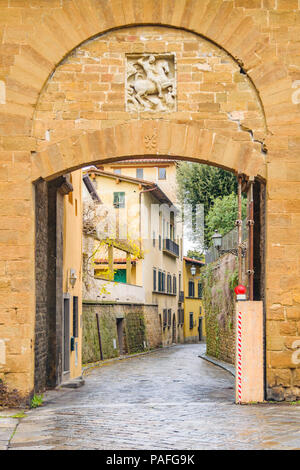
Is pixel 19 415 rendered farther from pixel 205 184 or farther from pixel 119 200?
pixel 119 200

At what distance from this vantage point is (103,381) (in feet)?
A: 52.6

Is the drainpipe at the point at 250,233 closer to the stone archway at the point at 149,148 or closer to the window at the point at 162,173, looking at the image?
the stone archway at the point at 149,148

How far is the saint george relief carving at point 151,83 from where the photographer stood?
10758 millimetres

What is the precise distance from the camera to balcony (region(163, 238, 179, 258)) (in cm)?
4308

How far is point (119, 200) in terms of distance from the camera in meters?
36.5

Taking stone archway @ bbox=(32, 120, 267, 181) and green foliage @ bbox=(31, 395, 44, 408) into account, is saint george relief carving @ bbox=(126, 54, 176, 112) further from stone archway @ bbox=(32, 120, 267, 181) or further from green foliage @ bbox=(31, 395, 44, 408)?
green foliage @ bbox=(31, 395, 44, 408)

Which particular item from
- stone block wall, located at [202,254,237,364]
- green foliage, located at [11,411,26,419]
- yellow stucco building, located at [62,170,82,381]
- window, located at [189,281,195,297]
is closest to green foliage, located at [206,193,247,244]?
stone block wall, located at [202,254,237,364]

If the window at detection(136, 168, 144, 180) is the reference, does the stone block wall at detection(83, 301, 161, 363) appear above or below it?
below

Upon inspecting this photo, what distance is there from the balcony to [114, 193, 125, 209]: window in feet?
22.9

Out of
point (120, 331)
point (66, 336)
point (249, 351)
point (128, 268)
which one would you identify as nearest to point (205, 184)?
point (120, 331)

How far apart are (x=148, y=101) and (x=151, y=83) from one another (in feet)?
0.88

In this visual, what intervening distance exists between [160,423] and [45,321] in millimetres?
4910
